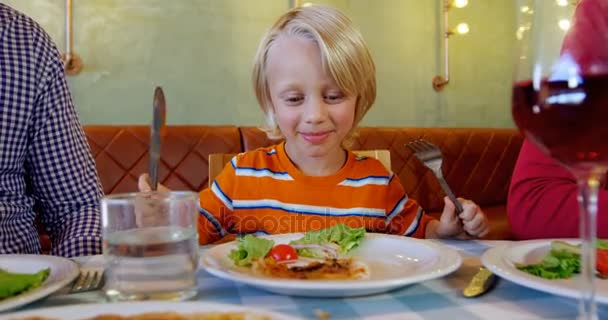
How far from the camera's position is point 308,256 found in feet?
2.60

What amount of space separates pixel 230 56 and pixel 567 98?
2845 mm

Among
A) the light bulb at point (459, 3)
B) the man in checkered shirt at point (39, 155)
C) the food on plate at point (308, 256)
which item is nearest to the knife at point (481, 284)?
the food on plate at point (308, 256)

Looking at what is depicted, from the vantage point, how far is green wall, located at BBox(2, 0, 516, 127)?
9.29 feet

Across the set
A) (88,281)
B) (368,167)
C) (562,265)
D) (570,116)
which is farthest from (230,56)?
(570,116)

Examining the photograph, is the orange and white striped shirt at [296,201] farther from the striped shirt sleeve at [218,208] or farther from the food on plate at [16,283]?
the food on plate at [16,283]

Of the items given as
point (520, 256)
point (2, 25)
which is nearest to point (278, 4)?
point (2, 25)

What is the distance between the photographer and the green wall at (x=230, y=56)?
2830 millimetres

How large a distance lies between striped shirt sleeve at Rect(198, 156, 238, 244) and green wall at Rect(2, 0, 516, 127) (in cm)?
169

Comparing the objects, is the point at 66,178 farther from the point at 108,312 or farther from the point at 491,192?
the point at 491,192

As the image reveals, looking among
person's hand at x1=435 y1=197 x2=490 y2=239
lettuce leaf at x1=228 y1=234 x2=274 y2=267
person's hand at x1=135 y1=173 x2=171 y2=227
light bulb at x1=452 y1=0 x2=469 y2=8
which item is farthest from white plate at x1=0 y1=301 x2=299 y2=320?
light bulb at x1=452 y1=0 x2=469 y2=8

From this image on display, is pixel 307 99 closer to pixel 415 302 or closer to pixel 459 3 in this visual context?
pixel 415 302

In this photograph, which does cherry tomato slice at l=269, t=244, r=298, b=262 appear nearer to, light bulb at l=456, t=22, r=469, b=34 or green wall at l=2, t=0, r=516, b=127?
green wall at l=2, t=0, r=516, b=127

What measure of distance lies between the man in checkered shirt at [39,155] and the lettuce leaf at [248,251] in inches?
22.3

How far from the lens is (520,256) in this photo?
2.45ft
